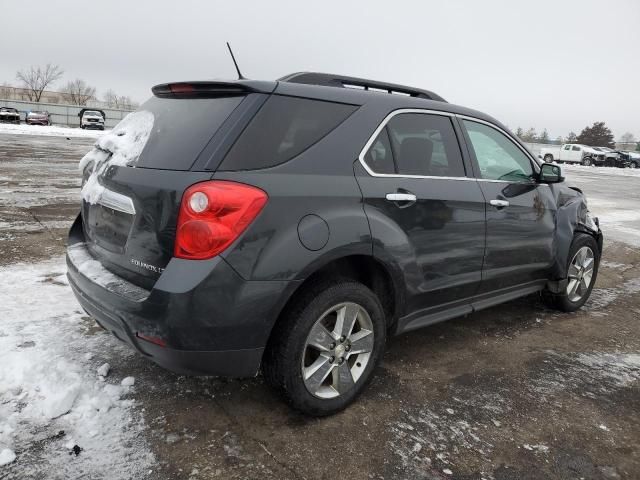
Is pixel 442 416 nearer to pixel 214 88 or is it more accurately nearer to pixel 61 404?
pixel 61 404

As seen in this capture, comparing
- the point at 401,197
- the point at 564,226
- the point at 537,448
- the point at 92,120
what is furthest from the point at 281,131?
the point at 92,120

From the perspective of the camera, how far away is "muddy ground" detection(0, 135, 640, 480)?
7.94 feet

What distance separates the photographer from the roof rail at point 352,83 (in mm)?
3043

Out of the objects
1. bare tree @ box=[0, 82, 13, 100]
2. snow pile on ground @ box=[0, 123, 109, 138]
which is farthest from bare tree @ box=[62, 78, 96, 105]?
snow pile on ground @ box=[0, 123, 109, 138]

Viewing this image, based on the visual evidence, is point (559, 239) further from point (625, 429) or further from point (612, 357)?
point (625, 429)

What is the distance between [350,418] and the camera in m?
2.79

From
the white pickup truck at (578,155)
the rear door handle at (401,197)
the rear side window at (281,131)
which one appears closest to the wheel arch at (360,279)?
the rear door handle at (401,197)

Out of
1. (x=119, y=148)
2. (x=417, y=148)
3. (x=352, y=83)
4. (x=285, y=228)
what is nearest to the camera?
(x=285, y=228)

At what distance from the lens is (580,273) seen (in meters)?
4.76

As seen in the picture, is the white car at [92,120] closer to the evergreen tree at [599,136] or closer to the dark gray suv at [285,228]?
the dark gray suv at [285,228]

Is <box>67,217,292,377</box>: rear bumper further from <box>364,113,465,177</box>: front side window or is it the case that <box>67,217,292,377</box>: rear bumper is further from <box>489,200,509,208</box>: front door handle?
<box>489,200,509,208</box>: front door handle

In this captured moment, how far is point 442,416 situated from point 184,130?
2.08 meters

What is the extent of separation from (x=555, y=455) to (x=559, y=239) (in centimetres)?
226

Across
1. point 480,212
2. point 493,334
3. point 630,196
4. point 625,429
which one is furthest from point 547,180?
point 630,196
